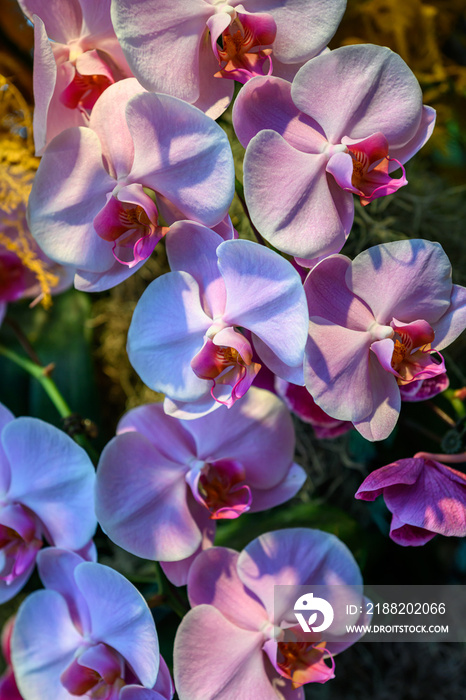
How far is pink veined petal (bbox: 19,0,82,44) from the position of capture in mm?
456

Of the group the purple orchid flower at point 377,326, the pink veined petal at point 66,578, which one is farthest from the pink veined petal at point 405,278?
the pink veined petal at point 66,578

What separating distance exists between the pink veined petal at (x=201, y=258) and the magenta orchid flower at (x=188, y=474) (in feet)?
0.31

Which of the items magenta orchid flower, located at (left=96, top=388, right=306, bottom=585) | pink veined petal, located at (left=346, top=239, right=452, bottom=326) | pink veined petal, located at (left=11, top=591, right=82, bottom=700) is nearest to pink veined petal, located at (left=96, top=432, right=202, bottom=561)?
magenta orchid flower, located at (left=96, top=388, right=306, bottom=585)

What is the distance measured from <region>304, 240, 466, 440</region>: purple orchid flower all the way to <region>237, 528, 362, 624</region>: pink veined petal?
115 mm

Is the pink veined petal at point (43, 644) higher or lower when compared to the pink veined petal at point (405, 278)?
lower

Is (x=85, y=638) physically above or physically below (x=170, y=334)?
below

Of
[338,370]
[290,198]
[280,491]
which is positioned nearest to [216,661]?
[280,491]

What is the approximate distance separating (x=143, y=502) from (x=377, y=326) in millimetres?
239

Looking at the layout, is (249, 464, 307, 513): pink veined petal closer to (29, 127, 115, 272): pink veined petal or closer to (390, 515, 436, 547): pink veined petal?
(390, 515, 436, 547): pink veined petal

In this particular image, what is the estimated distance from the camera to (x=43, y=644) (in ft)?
1.71

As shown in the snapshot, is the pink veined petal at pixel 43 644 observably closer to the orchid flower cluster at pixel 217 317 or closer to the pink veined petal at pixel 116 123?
the orchid flower cluster at pixel 217 317

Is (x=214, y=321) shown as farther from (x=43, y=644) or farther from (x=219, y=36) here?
(x=43, y=644)

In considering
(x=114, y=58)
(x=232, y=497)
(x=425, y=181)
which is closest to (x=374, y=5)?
(x=425, y=181)

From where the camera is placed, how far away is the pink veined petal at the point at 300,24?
0.41 metres
